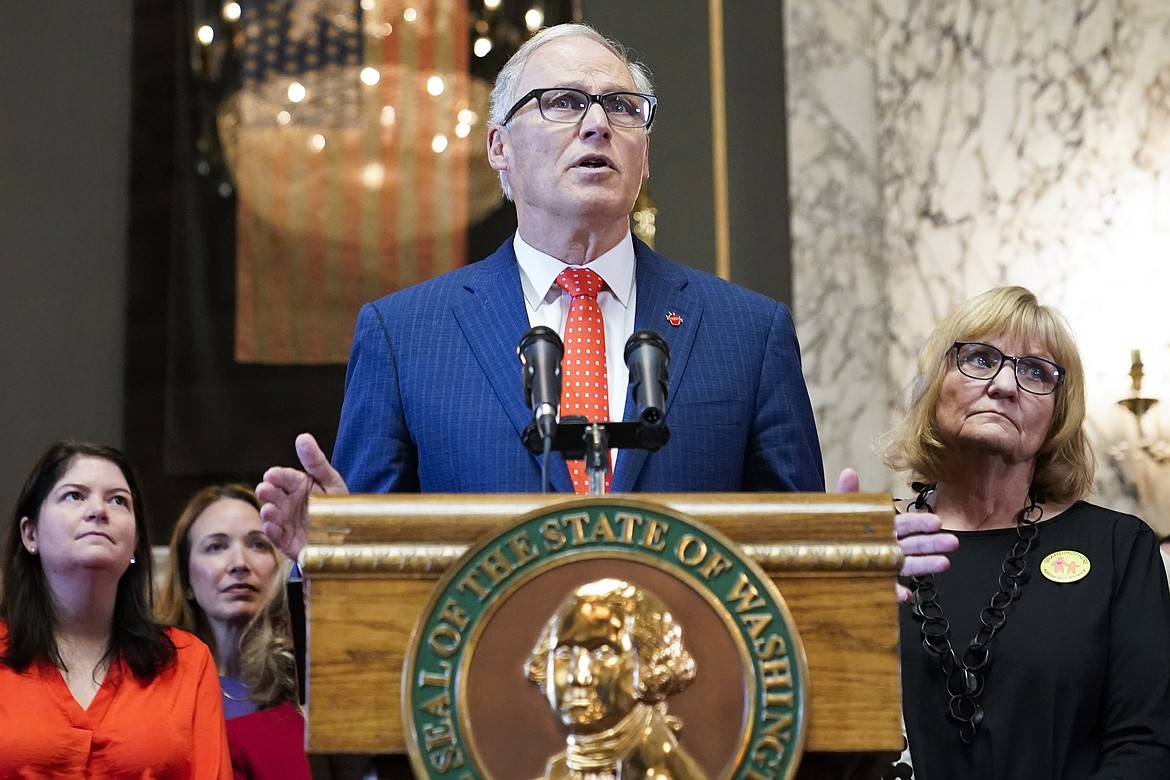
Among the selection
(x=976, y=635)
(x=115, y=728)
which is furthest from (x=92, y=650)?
(x=976, y=635)

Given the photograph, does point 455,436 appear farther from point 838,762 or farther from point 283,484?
point 838,762

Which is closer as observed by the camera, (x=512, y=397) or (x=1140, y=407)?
(x=512, y=397)

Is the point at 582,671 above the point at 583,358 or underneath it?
underneath

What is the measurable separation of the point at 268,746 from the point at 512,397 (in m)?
1.72

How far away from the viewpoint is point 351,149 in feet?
17.7

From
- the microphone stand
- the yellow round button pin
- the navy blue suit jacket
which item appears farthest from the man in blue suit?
the yellow round button pin

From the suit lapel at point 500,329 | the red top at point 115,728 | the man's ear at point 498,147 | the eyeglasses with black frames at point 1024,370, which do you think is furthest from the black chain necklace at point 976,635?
the red top at point 115,728

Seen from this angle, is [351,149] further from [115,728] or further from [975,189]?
[115,728]

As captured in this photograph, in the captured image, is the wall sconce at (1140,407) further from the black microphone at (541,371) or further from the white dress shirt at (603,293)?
the black microphone at (541,371)

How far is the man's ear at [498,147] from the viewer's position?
2711 millimetres

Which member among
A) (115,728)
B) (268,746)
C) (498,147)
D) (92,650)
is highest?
(498,147)

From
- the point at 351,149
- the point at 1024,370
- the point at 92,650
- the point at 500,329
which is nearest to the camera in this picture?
the point at 500,329

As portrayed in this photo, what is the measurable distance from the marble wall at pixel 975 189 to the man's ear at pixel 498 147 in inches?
96.4

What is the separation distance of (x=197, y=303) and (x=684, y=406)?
3403 mm
